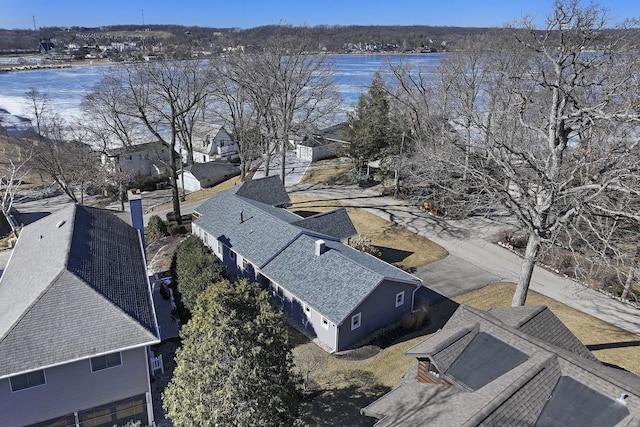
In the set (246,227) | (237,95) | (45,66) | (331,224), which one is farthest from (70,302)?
(45,66)

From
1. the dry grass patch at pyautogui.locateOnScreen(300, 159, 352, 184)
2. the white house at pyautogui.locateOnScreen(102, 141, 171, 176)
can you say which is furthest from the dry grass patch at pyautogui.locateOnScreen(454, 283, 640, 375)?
the white house at pyautogui.locateOnScreen(102, 141, 171, 176)

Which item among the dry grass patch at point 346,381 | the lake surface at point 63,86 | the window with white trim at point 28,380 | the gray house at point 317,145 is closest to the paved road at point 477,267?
the dry grass patch at point 346,381

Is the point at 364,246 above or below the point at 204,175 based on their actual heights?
above

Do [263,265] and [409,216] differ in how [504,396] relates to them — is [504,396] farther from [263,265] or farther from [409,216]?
[409,216]

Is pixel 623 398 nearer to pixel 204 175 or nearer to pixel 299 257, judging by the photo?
pixel 299 257

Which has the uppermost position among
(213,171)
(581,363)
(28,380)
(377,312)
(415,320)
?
(581,363)

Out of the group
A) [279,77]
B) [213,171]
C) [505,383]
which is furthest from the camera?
[213,171]
